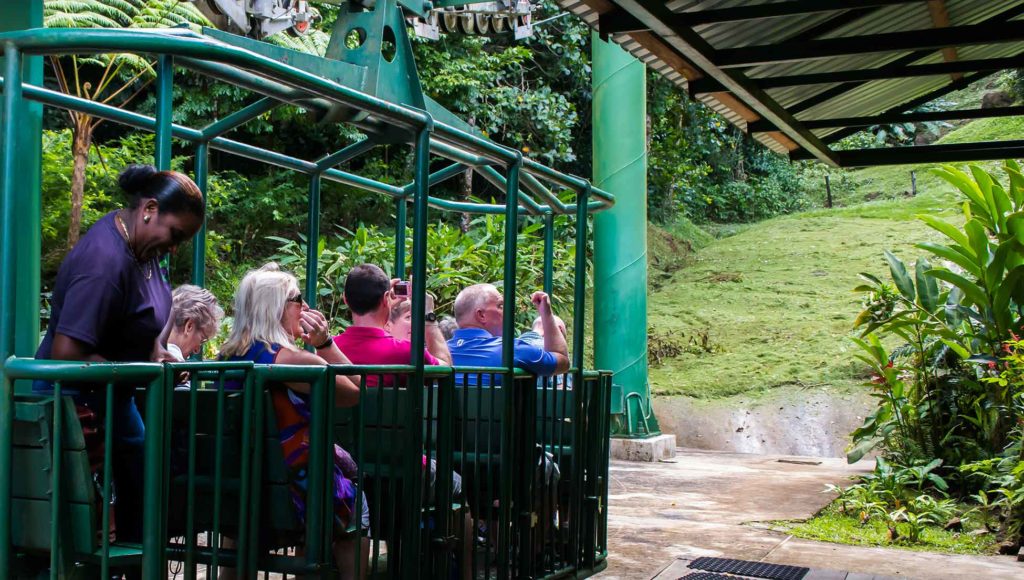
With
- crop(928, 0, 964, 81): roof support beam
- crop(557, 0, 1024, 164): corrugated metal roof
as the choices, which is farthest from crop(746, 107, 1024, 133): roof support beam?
crop(928, 0, 964, 81): roof support beam

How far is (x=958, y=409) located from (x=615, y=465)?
3132 mm

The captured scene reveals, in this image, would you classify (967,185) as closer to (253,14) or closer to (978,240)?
(978,240)

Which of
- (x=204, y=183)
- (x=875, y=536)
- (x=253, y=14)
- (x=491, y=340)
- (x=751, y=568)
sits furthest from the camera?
(x=253, y=14)

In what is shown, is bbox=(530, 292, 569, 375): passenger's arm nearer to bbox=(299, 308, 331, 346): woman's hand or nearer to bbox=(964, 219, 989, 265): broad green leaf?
bbox=(299, 308, 331, 346): woman's hand

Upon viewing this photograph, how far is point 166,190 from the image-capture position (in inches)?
116

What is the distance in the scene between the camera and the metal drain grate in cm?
544

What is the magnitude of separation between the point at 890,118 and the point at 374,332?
3.63 meters

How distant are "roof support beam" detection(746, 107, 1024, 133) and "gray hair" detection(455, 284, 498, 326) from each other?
2.03 meters

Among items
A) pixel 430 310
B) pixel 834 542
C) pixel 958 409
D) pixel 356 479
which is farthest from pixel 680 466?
pixel 356 479

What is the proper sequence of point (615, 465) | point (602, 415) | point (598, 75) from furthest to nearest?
point (598, 75), point (615, 465), point (602, 415)

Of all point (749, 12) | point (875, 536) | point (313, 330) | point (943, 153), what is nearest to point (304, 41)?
point (943, 153)

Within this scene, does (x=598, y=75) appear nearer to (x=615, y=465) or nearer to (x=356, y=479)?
(x=615, y=465)

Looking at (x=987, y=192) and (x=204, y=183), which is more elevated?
(x=987, y=192)

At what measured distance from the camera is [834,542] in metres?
6.45
